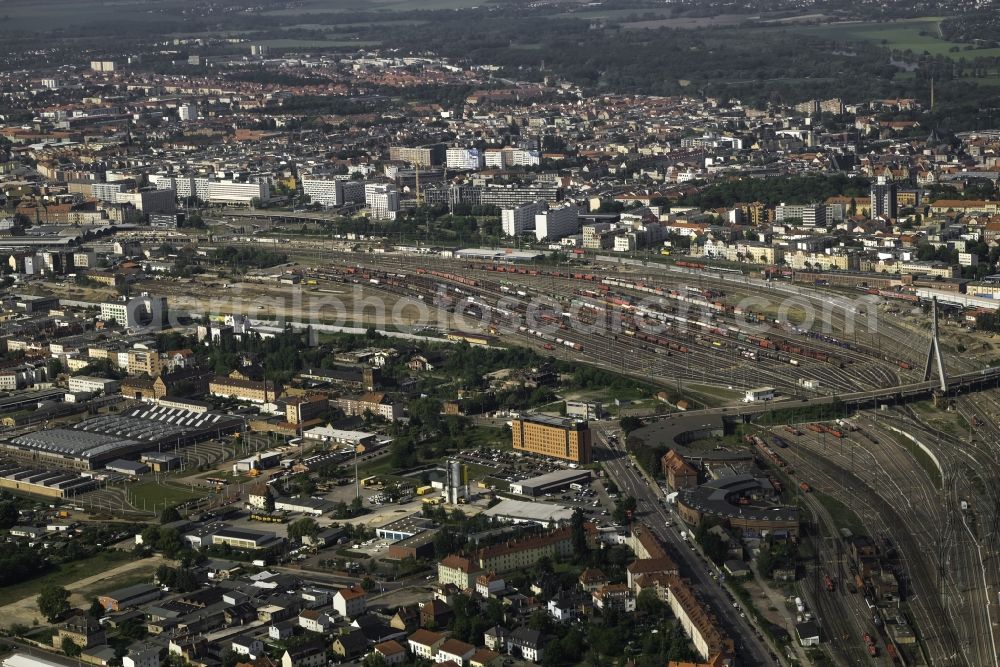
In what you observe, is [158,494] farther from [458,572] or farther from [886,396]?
[886,396]

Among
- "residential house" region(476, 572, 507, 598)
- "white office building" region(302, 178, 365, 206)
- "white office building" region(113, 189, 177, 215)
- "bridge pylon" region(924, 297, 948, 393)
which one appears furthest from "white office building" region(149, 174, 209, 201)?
"residential house" region(476, 572, 507, 598)

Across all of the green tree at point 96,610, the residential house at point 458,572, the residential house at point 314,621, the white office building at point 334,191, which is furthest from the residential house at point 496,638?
the white office building at point 334,191

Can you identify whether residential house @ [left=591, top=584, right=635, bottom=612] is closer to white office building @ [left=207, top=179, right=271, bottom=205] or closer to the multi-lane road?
the multi-lane road

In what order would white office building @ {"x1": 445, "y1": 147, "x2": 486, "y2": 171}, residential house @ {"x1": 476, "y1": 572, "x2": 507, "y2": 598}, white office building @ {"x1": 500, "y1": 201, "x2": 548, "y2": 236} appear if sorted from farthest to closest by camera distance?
white office building @ {"x1": 445, "y1": 147, "x2": 486, "y2": 171}
white office building @ {"x1": 500, "y1": 201, "x2": 548, "y2": 236}
residential house @ {"x1": 476, "y1": 572, "x2": 507, "y2": 598}

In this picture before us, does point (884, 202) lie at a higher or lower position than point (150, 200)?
higher

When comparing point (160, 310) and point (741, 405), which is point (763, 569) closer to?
point (741, 405)

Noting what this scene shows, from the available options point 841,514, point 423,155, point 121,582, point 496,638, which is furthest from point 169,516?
point 423,155
